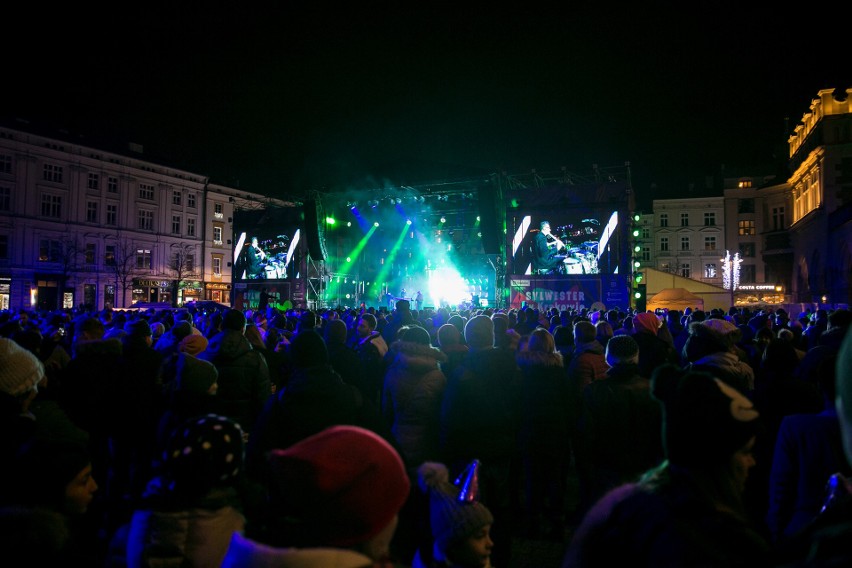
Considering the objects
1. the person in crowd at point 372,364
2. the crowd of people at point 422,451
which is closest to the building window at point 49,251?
the crowd of people at point 422,451

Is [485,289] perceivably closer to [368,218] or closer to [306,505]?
[368,218]

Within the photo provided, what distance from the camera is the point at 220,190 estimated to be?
194 feet

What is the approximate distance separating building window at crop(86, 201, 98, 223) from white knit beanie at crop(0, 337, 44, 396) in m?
53.0

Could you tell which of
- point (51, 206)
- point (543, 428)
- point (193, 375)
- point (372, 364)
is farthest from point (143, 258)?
point (543, 428)

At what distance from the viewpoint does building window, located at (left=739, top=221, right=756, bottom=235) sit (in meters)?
53.6

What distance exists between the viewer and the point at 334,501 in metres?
1.45

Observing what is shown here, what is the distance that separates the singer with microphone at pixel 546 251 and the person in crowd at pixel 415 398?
951 inches

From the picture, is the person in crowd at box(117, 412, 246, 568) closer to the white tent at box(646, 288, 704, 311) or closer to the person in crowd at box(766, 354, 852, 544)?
the person in crowd at box(766, 354, 852, 544)

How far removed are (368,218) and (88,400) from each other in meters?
32.7

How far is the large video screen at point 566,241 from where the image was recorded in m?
26.9

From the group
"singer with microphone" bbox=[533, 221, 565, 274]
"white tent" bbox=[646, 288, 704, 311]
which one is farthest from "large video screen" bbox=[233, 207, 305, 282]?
"white tent" bbox=[646, 288, 704, 311]

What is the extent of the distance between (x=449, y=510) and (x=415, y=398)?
1.95 meters

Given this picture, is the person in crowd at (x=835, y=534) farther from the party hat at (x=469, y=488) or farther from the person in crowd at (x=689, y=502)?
the party hat at (x=469, y=488)

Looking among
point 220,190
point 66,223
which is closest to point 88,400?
point 66,223
